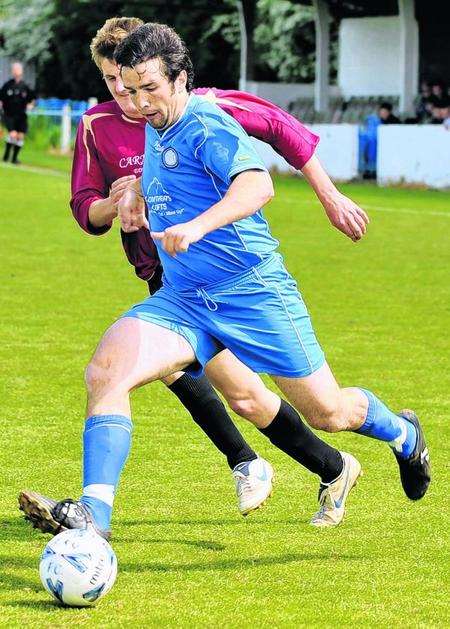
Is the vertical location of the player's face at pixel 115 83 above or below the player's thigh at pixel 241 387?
above

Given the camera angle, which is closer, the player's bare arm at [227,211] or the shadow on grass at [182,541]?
the player's bare arm at [227,211]

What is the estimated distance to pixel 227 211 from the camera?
5496mm

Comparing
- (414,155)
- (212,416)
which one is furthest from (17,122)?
(212,416)

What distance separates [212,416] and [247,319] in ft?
3.31

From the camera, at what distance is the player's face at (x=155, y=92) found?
5.62m

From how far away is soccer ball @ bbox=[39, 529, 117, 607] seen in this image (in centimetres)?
522

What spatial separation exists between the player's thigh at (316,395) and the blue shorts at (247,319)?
1.7 inches

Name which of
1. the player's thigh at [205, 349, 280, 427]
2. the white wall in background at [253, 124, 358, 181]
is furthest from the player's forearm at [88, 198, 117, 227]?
the white wall in background at [253, 124, 358, 181]

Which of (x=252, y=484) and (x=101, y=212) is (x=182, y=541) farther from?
(x=101, y=212)

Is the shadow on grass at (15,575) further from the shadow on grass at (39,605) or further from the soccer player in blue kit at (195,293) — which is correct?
the soccer player in blue kit at (195,293)

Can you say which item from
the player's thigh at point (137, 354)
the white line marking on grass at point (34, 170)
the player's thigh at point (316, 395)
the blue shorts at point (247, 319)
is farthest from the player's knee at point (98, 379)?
the white line marking on grass at point (34, 170)

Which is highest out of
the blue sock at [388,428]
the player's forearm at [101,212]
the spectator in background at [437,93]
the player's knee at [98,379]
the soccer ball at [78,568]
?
the player's forearm at [101,212]

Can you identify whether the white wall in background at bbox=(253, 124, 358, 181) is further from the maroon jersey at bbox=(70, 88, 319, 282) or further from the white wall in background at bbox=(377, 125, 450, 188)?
the maroon jersey at bbox=(70, 88, 319, 282)

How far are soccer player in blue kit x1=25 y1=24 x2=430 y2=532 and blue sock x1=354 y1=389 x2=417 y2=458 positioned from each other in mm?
41
